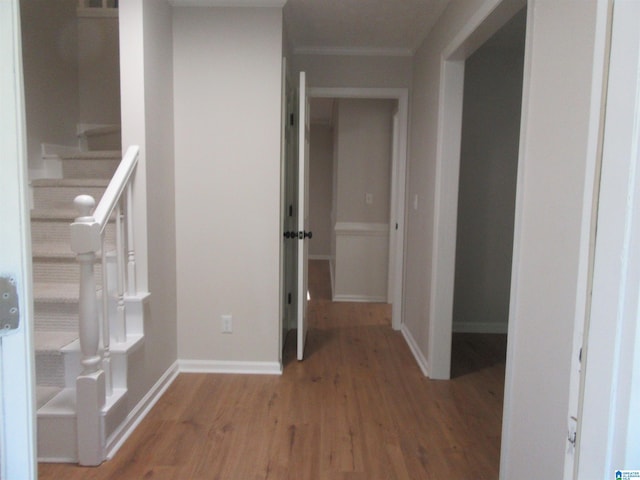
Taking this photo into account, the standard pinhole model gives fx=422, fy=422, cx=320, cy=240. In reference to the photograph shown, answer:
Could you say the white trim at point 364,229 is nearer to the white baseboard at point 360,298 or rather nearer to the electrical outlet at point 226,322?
the white baseboard at point 360,298

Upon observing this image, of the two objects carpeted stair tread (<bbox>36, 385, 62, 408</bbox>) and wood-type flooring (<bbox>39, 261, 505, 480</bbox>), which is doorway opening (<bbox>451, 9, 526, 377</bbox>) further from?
carpeted stair tread (<bbox>36, 385, 62, 408</bbox>)

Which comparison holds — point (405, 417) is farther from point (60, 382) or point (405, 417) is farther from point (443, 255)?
point (60, 382)

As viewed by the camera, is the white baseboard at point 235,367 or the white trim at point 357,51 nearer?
the white baseboard at point 235,367

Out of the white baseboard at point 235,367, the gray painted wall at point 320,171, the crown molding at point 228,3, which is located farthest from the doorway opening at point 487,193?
the gray painted wall at point 320,171

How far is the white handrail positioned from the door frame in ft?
6.09

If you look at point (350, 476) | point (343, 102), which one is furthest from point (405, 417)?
point (343, 102)

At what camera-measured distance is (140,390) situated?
2.33m

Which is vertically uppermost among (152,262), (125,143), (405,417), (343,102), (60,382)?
(343,102)

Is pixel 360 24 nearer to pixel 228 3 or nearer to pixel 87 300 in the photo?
pixel 228 3

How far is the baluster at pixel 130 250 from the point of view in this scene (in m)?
2.27

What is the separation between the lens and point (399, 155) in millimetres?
3852

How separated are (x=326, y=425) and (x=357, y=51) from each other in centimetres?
301

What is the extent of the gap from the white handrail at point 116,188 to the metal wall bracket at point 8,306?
1.27 m

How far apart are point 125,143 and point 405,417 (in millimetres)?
2192
